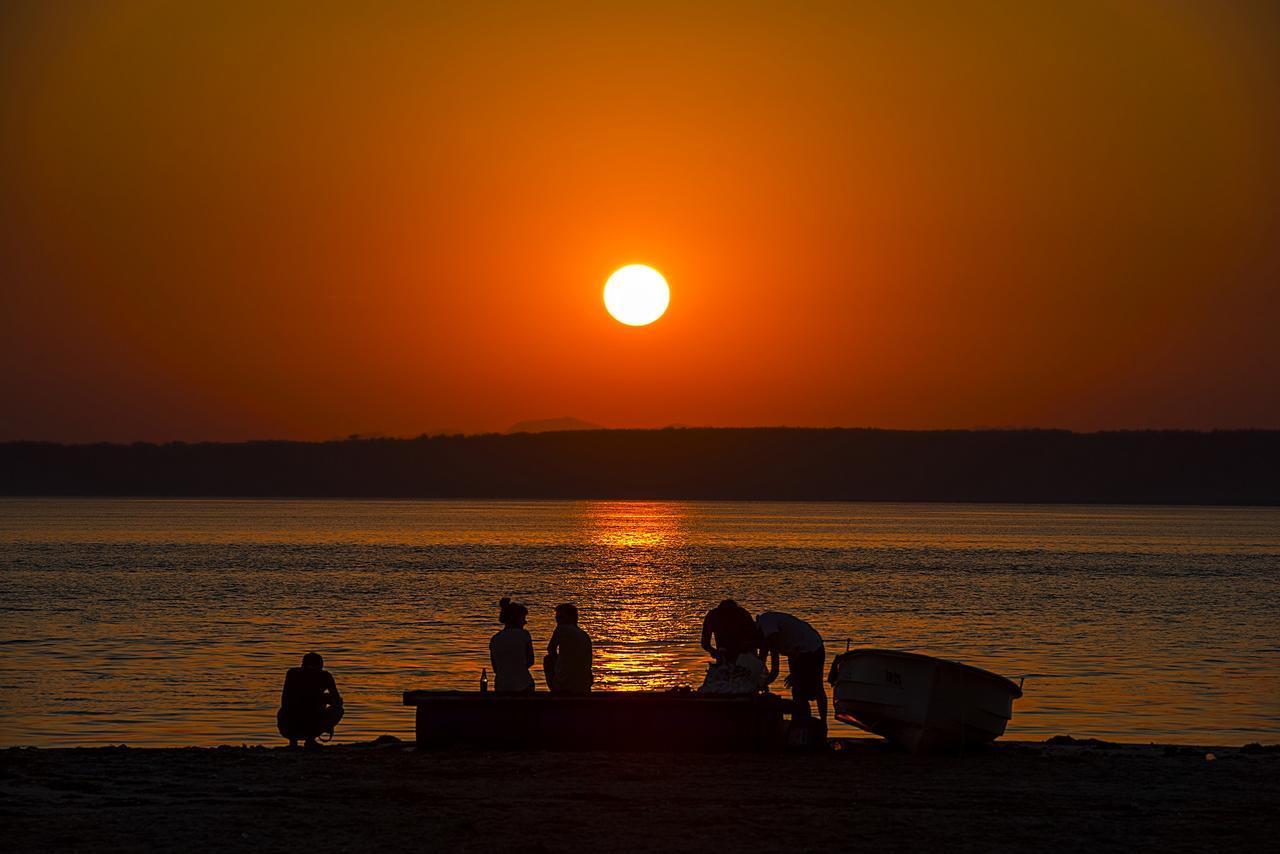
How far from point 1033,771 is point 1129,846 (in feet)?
15.4

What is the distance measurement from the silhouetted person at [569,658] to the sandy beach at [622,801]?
1434mm

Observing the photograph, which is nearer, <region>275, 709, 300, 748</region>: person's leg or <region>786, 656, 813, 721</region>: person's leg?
<region>786, 656, 813, 721</region>: person's leg

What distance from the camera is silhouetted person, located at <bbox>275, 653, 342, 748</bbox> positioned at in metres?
20.0

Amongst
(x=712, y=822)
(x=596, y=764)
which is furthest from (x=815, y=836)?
(x=596, y=764)

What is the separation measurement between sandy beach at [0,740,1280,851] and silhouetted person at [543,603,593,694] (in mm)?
1434

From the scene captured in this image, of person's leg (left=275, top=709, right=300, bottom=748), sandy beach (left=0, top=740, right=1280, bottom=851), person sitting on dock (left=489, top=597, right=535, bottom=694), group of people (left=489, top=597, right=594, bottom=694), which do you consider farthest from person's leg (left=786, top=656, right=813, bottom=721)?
person's leg (left=275, top=709, right=300, bottom=748)

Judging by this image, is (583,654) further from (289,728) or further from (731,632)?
(289,728)

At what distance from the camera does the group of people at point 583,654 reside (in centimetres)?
1908

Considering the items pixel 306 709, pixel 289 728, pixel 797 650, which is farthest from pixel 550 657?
→ pixel 289 728

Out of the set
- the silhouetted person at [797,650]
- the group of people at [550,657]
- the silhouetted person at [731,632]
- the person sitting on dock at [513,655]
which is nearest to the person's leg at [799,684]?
the silhouetted person at [797,650]

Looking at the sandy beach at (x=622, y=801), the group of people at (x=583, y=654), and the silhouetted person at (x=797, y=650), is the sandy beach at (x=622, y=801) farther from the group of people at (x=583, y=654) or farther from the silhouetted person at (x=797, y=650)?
the silhouetted person at (x=797, y=650)

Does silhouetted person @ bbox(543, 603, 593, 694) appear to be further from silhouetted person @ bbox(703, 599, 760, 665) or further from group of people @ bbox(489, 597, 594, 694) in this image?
silhouetted person @ bbox(703, 599, 760, 665)

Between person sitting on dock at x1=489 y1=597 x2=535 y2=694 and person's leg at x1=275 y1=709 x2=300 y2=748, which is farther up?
person sitting on dock at x1=489 y1=597 x2=535 y2=694

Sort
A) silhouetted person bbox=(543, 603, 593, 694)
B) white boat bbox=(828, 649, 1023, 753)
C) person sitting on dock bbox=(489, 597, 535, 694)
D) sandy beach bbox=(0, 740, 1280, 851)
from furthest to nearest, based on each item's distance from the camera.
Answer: white boat bbox=(828, 649, 1023, 753) < person sitting on dock bbox=(489, 597, 535, 694) < silhouetted person bbox=(543, 603, 593, 694) < sandy beach bbox=(0, 740, 1280, 851)
